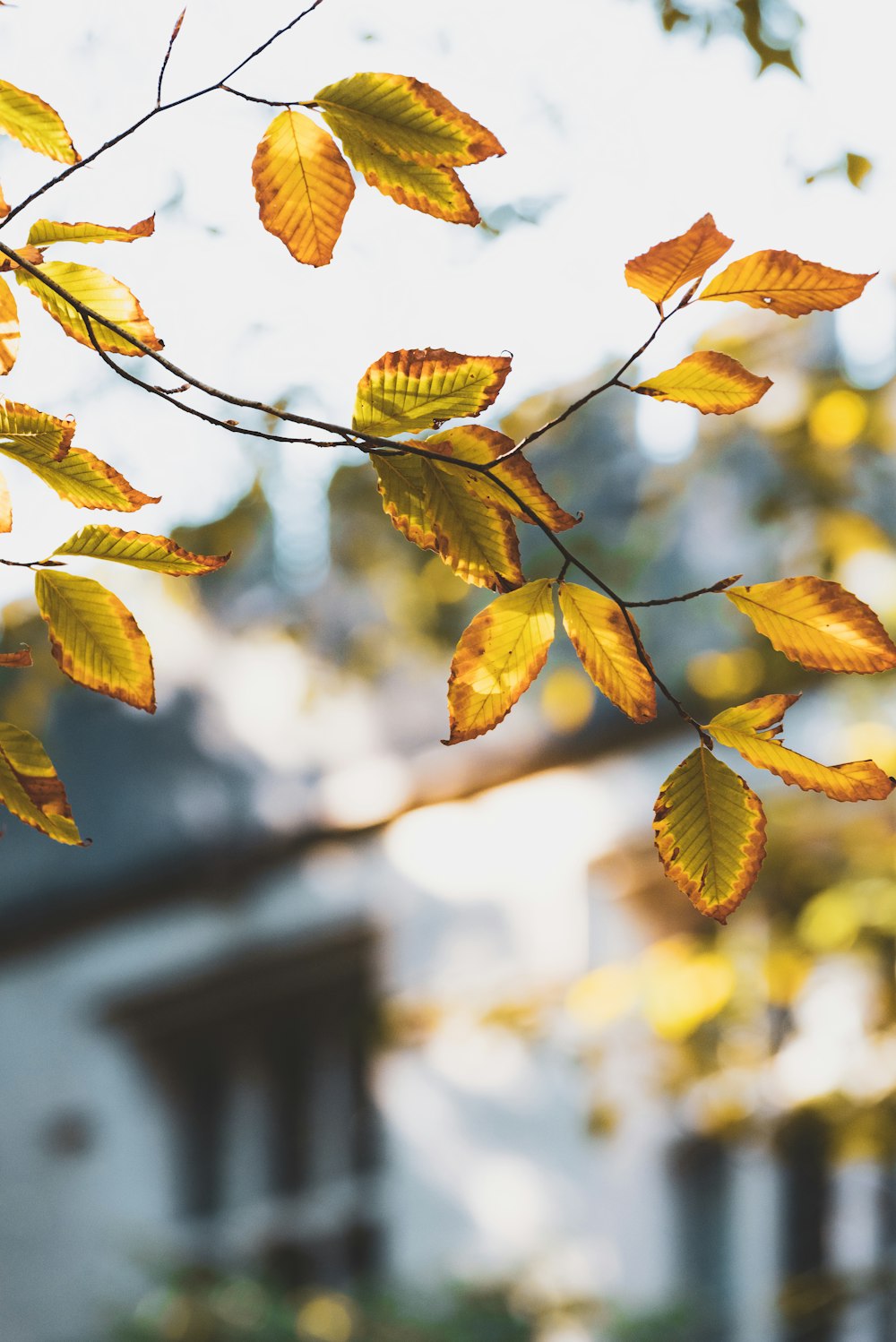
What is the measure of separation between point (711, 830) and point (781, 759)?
4cm

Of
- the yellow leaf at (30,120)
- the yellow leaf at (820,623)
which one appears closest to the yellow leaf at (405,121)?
the yellow leaf at (30,120)

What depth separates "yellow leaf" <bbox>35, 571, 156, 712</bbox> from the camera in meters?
0.49

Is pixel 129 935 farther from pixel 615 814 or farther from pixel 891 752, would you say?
pixel 891 752

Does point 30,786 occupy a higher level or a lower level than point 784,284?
lower

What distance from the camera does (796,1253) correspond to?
3002 millimetres

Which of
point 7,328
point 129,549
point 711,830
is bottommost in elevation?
point 711,830

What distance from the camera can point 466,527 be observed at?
47 centimetres

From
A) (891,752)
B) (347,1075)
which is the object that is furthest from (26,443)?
(347,1075)

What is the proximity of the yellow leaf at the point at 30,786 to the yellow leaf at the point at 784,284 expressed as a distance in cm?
34

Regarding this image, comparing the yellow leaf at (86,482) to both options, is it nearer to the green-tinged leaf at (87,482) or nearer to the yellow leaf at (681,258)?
the green-tinged leaf at (87,482)

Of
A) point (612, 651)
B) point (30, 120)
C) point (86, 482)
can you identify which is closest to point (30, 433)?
point (86, 482)

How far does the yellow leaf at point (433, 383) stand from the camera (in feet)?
1.48

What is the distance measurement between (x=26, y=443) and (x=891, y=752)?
1607 millimetres

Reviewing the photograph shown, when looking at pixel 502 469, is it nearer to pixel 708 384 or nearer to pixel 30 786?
pixel 708 384
